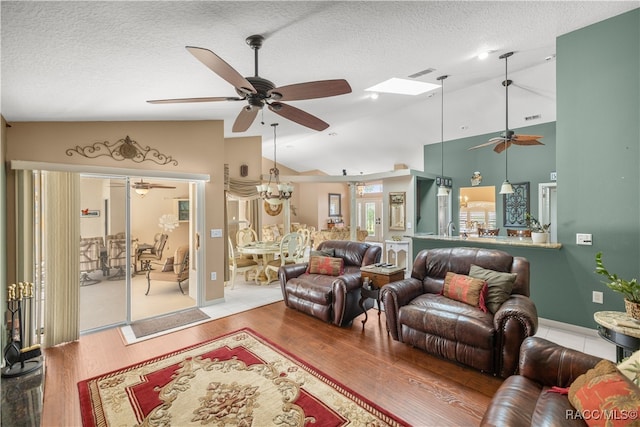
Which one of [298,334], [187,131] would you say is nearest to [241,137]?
[187,131]

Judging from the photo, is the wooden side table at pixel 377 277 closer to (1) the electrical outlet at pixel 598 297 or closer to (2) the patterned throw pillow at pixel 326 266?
(2) the patterned throw pillow at pixel 326 266

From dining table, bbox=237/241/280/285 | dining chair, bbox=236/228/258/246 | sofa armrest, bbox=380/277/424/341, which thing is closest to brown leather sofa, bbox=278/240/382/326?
sofa armrest, bbox=380/277/424/341

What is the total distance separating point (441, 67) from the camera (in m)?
3.82

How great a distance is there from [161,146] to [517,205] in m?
7.41

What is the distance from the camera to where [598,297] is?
3271 mm

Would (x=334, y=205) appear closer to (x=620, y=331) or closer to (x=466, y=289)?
(x=466, y=289)

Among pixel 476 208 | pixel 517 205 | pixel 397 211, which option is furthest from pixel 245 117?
pixel 476 208

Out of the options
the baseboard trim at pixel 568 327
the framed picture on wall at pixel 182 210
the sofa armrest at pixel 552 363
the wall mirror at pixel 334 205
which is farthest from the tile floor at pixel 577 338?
the wall mirror at pixel 334 205

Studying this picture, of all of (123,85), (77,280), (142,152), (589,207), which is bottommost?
(77,280)

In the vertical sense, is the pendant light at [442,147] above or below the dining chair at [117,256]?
above

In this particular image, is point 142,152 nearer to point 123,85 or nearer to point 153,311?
point 123,85

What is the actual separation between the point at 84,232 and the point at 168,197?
1078mm

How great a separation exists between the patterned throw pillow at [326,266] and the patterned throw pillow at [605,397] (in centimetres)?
289

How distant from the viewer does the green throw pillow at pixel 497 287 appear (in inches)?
108
